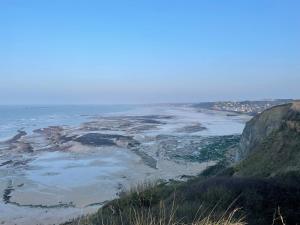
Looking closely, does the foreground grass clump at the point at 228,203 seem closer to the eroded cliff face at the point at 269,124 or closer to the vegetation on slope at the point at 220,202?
the vegetation on slope at the point at 220,202

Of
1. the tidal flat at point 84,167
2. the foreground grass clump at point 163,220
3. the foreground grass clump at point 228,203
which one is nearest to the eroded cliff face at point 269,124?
the tidal flat at point 84,167

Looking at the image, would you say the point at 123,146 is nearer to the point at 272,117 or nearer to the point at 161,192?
the point at 272,117

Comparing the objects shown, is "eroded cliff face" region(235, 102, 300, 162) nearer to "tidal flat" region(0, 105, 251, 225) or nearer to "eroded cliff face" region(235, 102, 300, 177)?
"eroded cliff face" region(235, 102, 300, 177)

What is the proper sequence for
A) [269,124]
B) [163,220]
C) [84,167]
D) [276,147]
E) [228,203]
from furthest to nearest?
[84,167] → [269,124] → [276,147] → [228,203] → [163,220]

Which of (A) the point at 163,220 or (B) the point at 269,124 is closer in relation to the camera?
(A) the point at 163,220

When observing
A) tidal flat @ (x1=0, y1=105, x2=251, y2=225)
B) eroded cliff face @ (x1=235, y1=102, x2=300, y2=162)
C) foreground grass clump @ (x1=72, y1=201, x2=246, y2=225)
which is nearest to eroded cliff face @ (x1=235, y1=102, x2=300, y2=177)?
eroded cliff face @ (x1=235, y1=102, x2=300, y2=162)

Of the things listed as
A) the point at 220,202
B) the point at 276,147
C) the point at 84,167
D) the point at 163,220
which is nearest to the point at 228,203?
the point at 220,202

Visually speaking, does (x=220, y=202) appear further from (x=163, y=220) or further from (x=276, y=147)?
(x=276, y=147)
